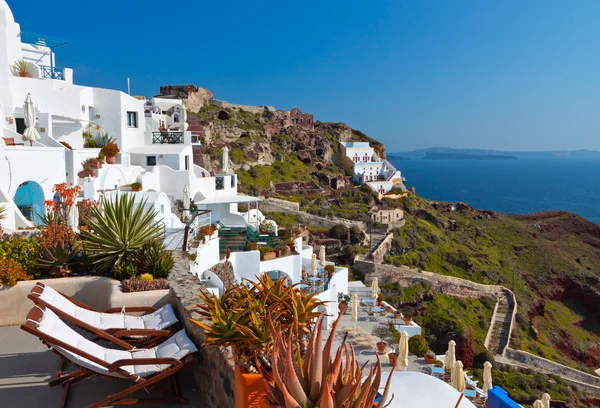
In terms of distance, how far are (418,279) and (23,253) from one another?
3698 cm

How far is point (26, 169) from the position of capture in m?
16.4

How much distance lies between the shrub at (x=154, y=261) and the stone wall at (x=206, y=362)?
0.78 metres

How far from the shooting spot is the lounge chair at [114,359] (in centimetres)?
396

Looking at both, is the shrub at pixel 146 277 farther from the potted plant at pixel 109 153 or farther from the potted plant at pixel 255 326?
the potted plant at pixel 109 153

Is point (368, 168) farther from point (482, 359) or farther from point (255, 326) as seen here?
point (255, 326)

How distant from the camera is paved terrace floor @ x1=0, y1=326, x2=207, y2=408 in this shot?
4355 millimetres

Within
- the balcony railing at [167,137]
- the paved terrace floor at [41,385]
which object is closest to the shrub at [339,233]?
the balcony railing at [167,137]

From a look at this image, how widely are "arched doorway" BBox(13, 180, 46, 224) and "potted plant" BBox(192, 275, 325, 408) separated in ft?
51.8

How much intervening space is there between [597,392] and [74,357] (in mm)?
36062

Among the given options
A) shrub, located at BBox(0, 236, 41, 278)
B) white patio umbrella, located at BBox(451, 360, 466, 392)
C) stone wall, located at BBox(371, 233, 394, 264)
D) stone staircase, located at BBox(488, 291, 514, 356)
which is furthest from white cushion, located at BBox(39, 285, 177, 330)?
stone wall, located at BBox(371, 233, 394, 264)

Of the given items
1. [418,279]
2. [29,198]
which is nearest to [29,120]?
[29,198]

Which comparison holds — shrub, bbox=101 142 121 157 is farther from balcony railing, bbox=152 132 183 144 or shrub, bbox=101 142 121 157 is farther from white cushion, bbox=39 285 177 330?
white cushion, bbox=39 285 177 330

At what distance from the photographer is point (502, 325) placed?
126ft

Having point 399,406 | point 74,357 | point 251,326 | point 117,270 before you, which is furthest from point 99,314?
point 399,406
